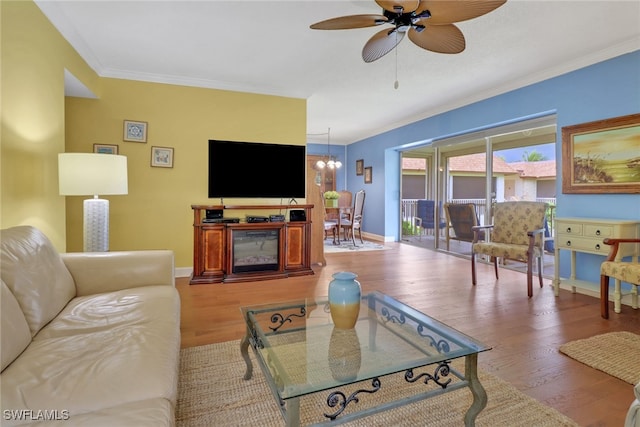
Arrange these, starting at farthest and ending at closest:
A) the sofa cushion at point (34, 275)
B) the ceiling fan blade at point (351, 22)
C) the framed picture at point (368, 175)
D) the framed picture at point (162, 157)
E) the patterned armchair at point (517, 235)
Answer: the framed picture at point (368, 175) → the framed picture at point (162, 157) → the patterned armchair at point (517, 235) → the ceiling fan blade at point (351, 22) → the sofa cushion at point (34, 275)

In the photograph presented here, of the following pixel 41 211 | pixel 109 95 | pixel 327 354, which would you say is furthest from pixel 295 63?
pixel 327 354

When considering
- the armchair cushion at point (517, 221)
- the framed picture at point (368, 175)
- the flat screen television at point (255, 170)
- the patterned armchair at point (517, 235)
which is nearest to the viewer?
the patterned armchair at point (517, 235)

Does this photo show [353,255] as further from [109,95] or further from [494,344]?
[109,95]

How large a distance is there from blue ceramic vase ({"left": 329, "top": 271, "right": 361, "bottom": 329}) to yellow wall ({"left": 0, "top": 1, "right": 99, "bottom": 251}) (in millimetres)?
2096

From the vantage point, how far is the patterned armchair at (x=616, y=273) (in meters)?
2.46

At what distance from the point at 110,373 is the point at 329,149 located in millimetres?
8091

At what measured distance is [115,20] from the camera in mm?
2748

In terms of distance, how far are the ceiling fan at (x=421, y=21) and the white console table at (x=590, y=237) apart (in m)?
2.18

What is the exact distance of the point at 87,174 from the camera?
2432mm

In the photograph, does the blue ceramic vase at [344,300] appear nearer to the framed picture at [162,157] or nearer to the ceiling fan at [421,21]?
the ceiling fan at [421,21]

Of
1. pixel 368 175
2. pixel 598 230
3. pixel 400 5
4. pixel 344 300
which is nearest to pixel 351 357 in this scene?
pixel 344 300

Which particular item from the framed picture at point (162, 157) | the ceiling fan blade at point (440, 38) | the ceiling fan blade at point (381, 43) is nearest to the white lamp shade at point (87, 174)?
the framed picture at point (162, 157)

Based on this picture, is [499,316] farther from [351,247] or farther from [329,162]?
[329,162]

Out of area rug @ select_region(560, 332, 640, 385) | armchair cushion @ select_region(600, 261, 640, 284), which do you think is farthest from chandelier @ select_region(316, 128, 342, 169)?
area rug @ select_region(560, 332, 640, 385)
